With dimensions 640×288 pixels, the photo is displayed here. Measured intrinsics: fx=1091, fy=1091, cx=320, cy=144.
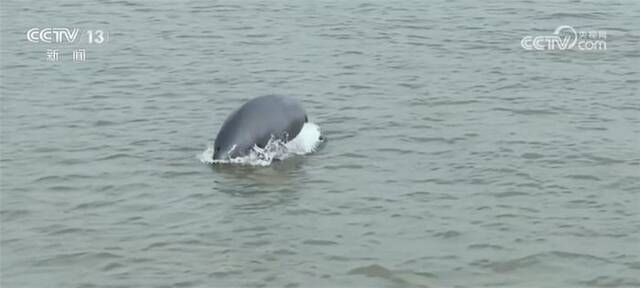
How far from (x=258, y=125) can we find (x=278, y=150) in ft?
1.50

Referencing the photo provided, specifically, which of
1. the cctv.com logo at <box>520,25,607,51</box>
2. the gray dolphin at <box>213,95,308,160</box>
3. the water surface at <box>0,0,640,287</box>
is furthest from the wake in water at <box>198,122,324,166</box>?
the cctv.com logo at <box>520,25,607,51</box>

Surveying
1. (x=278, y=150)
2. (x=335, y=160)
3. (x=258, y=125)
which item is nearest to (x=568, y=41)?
(x=335, y=160)

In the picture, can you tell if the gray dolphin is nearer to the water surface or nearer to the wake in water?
the wake in water

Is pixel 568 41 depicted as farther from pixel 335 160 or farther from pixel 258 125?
pixel 258 125

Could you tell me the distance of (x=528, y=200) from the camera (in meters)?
13.6

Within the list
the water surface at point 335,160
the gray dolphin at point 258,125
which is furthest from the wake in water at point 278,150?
the water surface at point 335,160

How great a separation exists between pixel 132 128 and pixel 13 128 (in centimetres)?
185

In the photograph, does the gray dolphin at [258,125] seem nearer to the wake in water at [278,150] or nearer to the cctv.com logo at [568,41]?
the wake in water at [278,150]

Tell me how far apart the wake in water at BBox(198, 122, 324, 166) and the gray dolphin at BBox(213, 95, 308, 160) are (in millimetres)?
67

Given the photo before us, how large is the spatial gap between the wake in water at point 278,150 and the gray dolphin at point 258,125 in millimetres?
67

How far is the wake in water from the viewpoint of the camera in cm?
1509

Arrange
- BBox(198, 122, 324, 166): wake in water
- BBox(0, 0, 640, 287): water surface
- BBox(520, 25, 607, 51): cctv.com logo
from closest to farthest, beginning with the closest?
BBox(0, 0, 640, 287): water surface, BBox(198, 122, 324, 166): wake in water, BBox(520, 25, 607, 51): cctv.com logo

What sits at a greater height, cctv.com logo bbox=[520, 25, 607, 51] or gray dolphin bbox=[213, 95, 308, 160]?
cctv.com logo bbox=[520, 25, 607, 51]

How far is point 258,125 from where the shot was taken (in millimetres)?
15430
